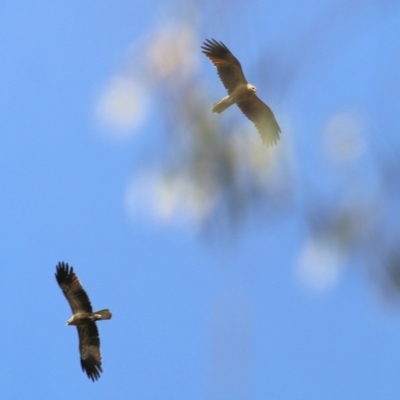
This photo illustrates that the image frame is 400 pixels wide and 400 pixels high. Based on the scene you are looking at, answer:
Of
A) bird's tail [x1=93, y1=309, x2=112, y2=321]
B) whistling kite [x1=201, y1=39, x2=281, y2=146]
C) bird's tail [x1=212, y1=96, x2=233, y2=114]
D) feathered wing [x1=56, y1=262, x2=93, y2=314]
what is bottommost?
bird's tail [x1=212, y1=96, x2=233, y2=114]

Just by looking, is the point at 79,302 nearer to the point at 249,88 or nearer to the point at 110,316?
the point at 110,316

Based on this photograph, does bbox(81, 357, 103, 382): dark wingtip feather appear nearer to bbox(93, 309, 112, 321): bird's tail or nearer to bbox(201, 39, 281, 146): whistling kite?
bbox(93, 309, 112, 321): bird's tail

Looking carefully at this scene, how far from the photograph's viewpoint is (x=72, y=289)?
11.2m

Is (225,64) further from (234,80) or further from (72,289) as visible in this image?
(72,289)

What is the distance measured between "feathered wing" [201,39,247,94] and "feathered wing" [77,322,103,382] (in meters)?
3.87

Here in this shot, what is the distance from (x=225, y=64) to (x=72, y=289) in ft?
11.8

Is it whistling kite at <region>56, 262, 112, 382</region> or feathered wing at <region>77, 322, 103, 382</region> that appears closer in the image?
whistling kite at <region>56, 262, 112, 382</region>

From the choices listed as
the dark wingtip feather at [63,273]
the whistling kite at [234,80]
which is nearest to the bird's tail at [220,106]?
the whistling kite at [234,80]

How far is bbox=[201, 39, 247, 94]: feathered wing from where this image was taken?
9633 millimetres

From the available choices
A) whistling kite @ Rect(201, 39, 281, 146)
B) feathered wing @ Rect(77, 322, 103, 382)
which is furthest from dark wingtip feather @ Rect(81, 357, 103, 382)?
whistling kite @ Rect(201, 39, 281, 146)

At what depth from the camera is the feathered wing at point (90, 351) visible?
11.6 metres

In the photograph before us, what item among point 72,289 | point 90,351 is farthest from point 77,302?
point 90,351

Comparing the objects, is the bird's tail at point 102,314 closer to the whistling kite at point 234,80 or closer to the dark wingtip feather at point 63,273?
A: the dark wingtip feather at point 63,273

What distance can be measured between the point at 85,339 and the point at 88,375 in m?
0.59
